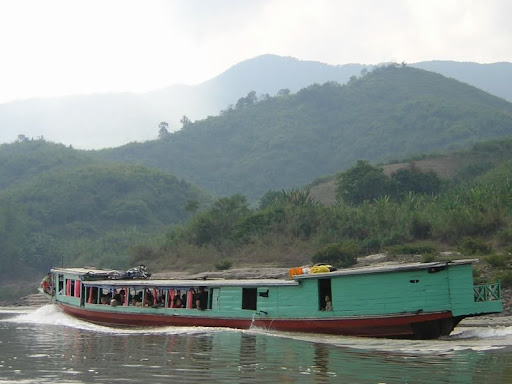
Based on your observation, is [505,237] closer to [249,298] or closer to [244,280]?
[244,280]

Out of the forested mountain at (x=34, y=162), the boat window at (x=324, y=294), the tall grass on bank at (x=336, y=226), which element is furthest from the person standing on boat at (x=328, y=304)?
the forested mountain at (x=34, y=162)

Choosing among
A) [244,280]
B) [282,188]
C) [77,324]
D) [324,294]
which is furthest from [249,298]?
[282,188]

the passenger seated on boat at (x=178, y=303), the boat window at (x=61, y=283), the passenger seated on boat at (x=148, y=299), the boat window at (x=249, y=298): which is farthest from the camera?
the boat window at (x=61, y=283)

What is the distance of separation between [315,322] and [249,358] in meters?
4.15

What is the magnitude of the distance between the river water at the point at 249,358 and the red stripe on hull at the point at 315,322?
312mm

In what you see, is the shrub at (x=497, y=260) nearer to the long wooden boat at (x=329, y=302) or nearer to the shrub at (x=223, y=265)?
the long wooden boat at (x=329, y=302)

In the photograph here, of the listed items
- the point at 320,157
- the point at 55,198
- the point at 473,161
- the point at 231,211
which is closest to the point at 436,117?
the point at 320,157

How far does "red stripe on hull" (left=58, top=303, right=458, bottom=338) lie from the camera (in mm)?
17656

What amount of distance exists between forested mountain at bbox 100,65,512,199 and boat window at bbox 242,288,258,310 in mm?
79544

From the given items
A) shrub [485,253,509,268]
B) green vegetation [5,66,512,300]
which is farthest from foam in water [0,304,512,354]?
green vegetation [5,66,512,300]

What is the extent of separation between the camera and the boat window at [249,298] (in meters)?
21.3

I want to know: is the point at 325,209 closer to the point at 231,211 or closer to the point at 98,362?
the point at 231,211

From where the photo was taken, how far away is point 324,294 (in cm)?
1969

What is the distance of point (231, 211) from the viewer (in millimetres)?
48938
